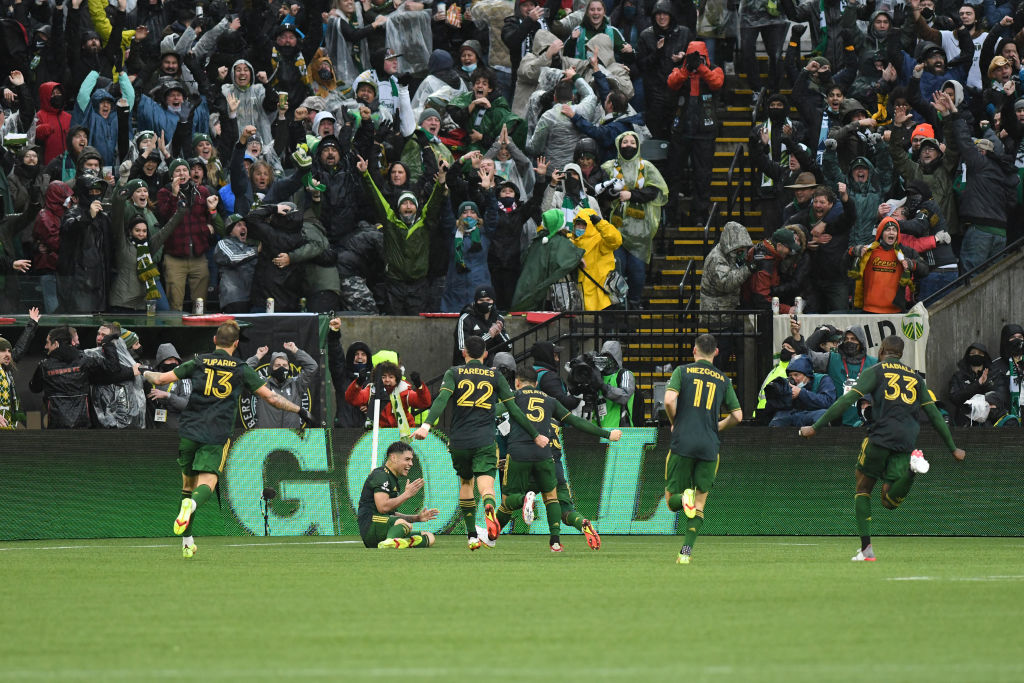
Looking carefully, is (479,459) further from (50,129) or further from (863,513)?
(50,129)

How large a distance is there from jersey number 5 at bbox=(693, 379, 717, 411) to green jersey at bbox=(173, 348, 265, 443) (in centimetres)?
424

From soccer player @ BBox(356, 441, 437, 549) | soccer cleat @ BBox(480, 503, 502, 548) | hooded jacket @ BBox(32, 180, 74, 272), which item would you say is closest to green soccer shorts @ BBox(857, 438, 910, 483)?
soccer cleat @ BBox(480, 503, 502, 548)

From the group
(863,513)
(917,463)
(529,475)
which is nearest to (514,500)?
(529,475)

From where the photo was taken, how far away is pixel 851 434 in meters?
21.4

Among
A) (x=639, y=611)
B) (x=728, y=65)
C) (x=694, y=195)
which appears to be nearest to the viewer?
(x=639, y=611)

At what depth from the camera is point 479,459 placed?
18.0 metres

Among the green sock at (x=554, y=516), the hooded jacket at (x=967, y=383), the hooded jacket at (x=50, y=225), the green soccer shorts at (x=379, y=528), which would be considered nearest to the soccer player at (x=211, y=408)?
the green soccer shorts at (x=379, y=528)

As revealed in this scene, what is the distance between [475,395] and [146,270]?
22.1ft

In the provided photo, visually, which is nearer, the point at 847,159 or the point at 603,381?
the point at 603,381

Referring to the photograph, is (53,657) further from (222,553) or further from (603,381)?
(603,381)

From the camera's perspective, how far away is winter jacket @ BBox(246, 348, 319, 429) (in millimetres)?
21875

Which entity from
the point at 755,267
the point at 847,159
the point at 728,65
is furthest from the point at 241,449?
the point at 728,65

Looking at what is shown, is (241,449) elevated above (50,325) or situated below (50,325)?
below

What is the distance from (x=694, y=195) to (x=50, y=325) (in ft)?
33.4
